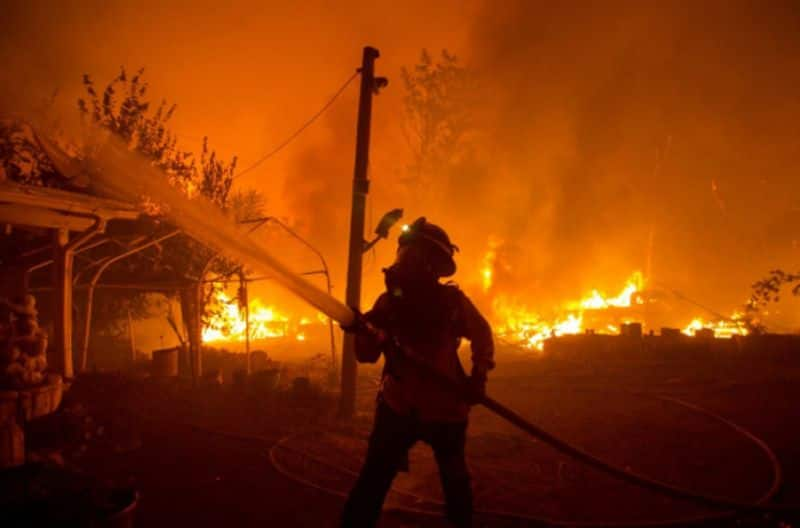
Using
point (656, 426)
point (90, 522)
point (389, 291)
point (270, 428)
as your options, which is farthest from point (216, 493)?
point (656, 426)

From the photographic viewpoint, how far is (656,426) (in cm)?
849

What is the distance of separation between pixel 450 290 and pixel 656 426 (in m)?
6.74

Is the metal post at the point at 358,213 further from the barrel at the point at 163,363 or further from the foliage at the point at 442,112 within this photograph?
the foliage at the point at 442,112

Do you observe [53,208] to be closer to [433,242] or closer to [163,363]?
[433,242]

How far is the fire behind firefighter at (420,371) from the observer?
3.48 m

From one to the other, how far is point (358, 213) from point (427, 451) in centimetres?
463

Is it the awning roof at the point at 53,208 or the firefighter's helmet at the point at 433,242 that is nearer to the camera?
the firefighter's helmet at the point at 433,242

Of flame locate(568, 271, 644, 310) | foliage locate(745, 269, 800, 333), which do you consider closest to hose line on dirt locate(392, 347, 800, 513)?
foliage locate(745, 269, 800, 333)

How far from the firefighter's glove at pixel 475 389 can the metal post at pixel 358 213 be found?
18.5 ft

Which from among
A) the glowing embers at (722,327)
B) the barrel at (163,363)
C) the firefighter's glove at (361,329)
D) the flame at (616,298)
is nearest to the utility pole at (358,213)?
the barrel at (163,363)

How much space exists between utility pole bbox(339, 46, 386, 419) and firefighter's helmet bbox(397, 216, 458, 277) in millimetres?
5400

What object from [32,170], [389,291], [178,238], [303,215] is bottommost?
[389,291]

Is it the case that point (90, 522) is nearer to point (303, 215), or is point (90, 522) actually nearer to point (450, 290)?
point (450, 290)

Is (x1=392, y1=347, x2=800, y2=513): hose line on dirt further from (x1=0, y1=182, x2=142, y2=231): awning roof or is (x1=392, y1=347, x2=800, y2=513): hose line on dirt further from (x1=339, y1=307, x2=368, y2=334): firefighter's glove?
(x1=0, y1=182, x2=142, y2=231): awning roof
